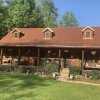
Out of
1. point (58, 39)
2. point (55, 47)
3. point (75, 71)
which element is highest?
point (58, 39)

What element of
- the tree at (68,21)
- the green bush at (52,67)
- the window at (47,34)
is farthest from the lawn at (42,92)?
the tree at (68,21)

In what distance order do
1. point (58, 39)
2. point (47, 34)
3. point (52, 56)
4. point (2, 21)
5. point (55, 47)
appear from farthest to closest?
point (2, 21) < point (47, 34) < point (58, 39) < point (52, 56) < point (55, 47)

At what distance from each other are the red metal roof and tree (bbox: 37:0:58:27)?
24332 millimetres

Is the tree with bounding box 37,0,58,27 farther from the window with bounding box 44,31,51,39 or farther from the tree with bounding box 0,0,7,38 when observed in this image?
the window with bounding box 44,31,51,39

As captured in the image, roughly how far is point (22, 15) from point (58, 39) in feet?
55.1

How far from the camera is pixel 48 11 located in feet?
228

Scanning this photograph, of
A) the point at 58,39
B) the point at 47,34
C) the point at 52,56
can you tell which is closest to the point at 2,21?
the point at 47,34

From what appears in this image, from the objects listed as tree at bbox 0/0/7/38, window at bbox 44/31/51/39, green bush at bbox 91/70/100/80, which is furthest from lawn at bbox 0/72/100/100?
tree at bbox 0/0/7/38

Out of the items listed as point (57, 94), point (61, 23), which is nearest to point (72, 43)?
point (57, 94)

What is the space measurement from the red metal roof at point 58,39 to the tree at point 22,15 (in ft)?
35.9

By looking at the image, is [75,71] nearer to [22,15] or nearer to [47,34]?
[47,34]

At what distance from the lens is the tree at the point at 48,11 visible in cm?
6750

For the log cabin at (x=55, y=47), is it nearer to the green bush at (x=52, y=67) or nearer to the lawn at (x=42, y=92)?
the green bush at (x=52, y=67)

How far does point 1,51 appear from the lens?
128ft
